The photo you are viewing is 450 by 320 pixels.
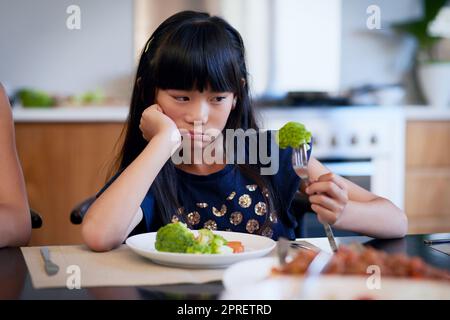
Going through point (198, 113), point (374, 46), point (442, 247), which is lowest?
point (442, 247)

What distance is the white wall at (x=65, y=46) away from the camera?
10.9 feet

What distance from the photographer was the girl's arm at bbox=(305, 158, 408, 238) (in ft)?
3.75

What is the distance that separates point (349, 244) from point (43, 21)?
2572mm

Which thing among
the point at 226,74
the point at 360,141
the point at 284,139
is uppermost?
the point at 226,74

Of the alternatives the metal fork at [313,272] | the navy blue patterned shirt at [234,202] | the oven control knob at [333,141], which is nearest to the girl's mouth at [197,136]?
the navy blue patterned shirt at [234,202]

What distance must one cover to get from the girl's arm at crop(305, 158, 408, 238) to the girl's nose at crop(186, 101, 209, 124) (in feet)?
0.90

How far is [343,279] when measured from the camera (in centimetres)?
90

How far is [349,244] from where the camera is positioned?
118 cm

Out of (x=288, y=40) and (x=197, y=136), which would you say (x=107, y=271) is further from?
(x=288, y=40)

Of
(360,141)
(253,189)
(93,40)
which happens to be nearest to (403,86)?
(360,141)

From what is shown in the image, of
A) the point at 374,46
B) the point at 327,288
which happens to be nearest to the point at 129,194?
the point at 327,288

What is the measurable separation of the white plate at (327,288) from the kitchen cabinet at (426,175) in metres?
2.54

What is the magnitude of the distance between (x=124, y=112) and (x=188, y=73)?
1.67 metres
